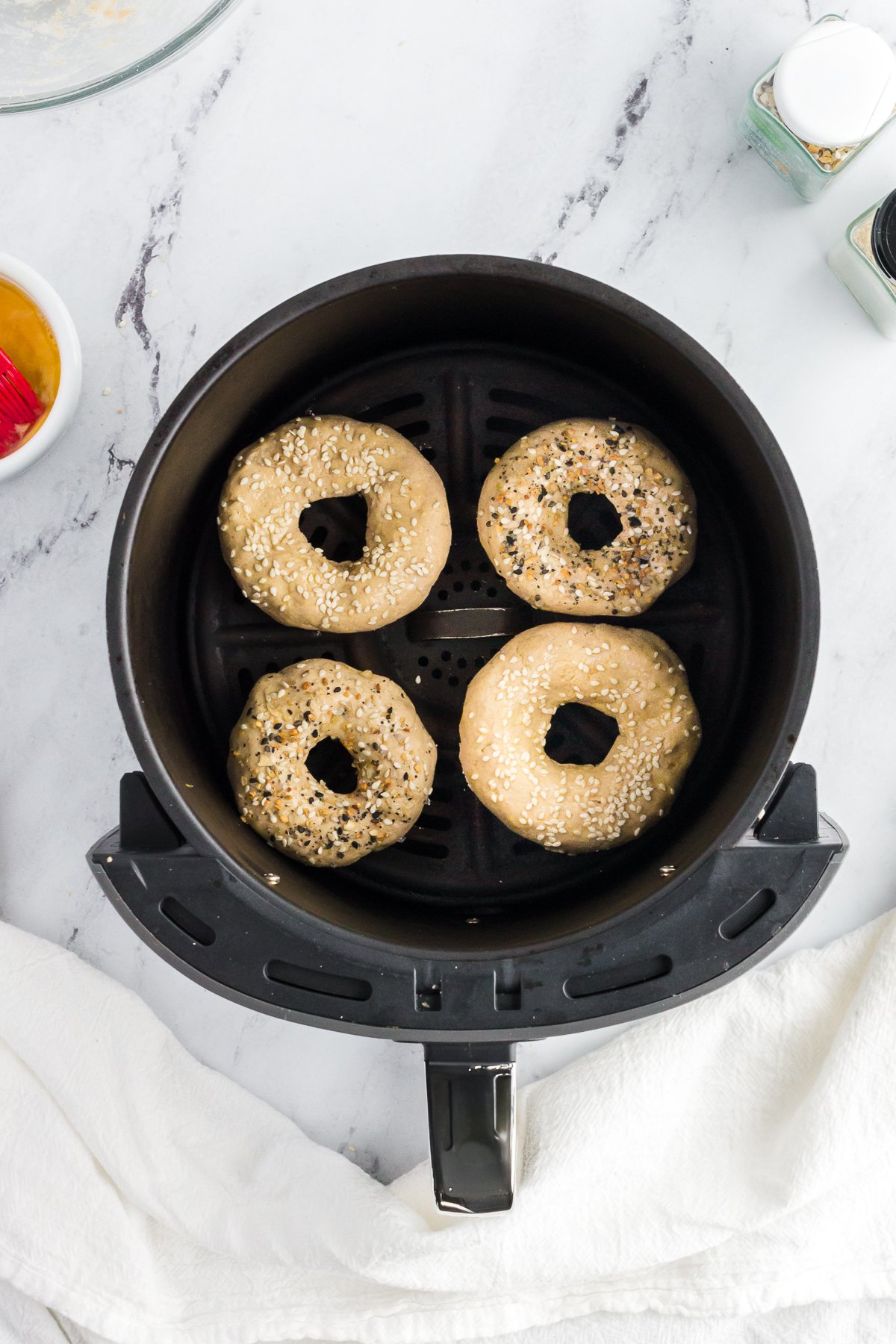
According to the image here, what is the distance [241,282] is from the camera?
1.50 m

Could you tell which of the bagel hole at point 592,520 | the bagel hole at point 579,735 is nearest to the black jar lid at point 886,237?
the bagel hole at point 592,520

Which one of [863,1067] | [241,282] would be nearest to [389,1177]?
[863,1067]

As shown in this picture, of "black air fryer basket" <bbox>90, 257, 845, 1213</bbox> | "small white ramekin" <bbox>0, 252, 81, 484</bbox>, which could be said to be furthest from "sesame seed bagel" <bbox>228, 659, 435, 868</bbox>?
"small white ramekin" <bbox>0, 252, 81, 484</bbox>

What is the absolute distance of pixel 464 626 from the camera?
4.84 ft

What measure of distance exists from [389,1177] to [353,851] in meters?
0.53

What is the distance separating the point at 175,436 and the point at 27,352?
0.43 m

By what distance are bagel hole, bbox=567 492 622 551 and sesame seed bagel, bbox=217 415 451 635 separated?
7.4 inches

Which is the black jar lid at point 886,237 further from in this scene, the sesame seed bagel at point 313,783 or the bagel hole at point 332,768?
the bagel hole at point 332,768

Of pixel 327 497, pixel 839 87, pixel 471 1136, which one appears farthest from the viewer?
pixel 327 497

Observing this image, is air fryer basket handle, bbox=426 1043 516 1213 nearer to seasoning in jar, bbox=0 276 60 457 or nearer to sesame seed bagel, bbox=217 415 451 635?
sesame seed bagel, bbox=217 415 451 635

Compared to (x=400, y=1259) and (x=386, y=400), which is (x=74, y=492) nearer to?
(x=386, y=400)

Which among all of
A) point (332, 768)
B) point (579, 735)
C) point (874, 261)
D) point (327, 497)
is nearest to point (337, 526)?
point (327, 497)

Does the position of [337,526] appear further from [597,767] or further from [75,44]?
[75,44]

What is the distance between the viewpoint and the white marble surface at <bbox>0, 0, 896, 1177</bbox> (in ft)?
4.84
